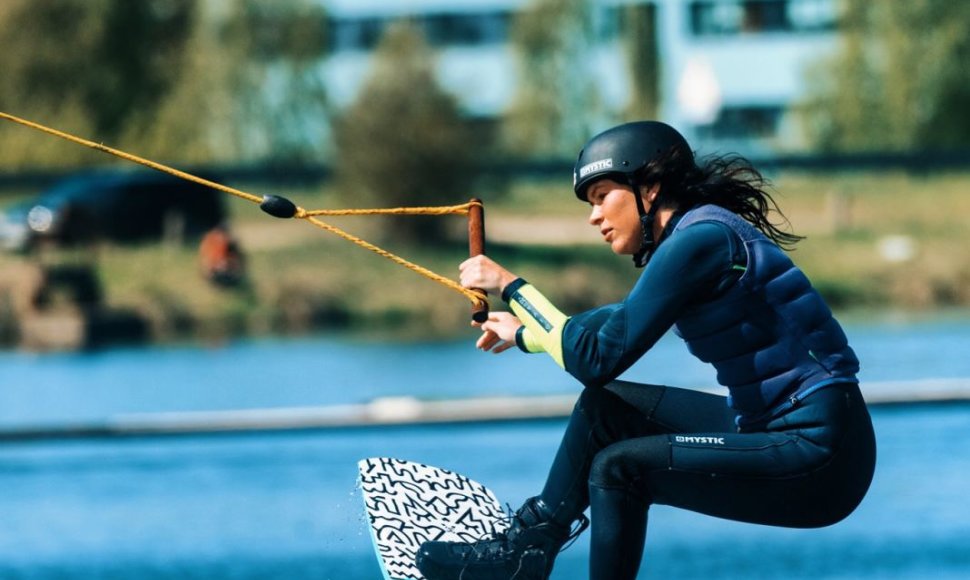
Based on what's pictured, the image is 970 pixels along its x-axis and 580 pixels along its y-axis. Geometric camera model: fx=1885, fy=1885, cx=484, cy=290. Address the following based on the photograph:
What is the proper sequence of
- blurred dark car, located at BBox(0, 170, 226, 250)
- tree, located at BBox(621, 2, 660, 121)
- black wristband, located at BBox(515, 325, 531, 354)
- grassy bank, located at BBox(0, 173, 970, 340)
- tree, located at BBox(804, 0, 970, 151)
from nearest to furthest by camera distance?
1. black wristband, located at BBox(515, 325, 531, 354)
2. grassy bank, located at BBox(0, 173, 970, 340)
3. blurred dark car, located at BBox(0, 170, 226, 250)
4. tree, located at BBox(804, 0, 970, 151)
5. tree, located at BBox(621, 2, 660, 121)

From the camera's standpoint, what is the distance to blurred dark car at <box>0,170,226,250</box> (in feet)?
101

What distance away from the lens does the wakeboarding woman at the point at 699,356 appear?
4676mm

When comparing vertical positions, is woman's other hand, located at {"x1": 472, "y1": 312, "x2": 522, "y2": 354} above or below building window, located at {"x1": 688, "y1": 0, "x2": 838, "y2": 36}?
below

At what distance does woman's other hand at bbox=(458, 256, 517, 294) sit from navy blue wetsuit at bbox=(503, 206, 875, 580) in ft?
0.32

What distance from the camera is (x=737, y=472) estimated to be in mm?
4727

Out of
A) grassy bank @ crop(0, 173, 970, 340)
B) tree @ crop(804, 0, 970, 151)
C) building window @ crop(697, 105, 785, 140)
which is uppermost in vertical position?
building window @ crop(697, 105, 785, 140)

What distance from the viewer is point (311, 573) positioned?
9.47m

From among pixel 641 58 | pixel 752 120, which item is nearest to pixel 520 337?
pixel 641 58

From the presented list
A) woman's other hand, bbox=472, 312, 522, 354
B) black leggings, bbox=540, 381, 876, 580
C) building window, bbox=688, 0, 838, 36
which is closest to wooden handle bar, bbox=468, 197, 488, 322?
woman's other hand, bbox=472, 312, 522, 354

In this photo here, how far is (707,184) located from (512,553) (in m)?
1.14

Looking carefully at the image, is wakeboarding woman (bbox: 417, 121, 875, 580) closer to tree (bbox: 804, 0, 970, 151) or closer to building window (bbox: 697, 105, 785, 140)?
tree (bbox: 804, 0, 970, 151)

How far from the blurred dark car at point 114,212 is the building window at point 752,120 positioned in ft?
79.9

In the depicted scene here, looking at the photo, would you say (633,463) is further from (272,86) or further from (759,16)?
(759,16)

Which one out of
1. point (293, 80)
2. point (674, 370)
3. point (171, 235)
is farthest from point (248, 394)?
point (293, 80)
